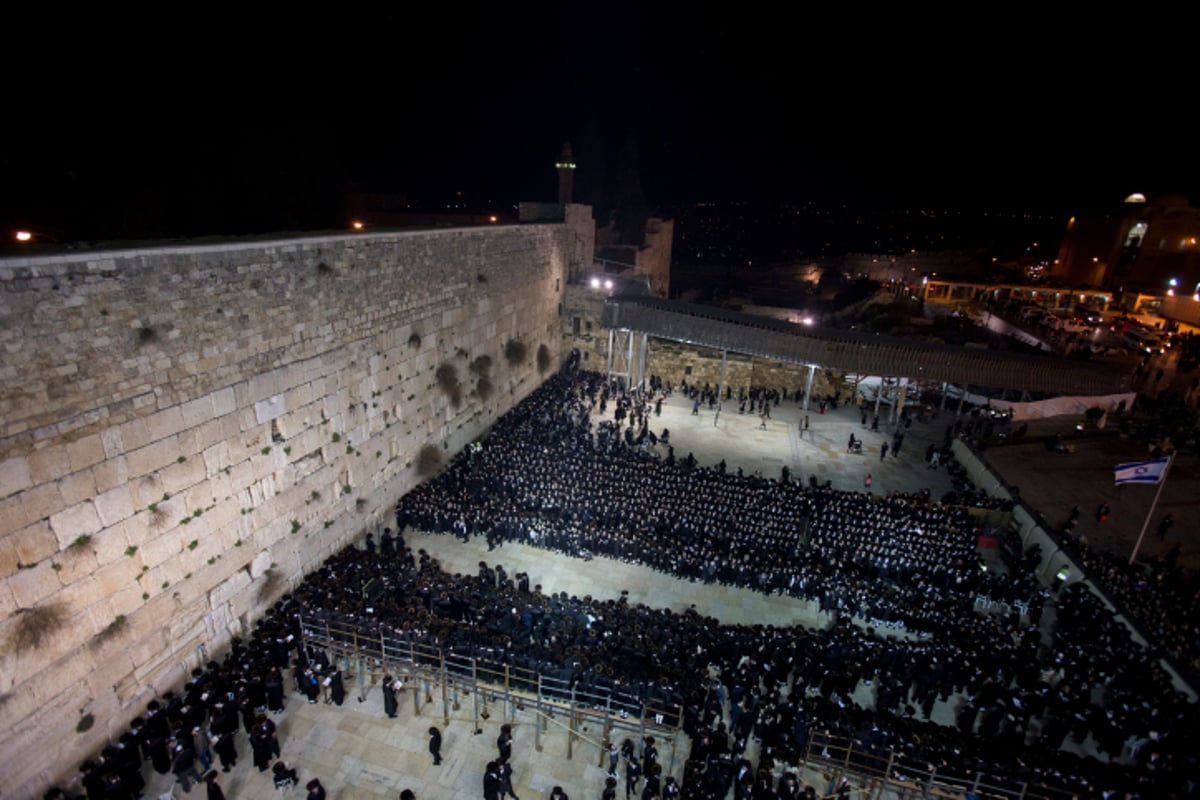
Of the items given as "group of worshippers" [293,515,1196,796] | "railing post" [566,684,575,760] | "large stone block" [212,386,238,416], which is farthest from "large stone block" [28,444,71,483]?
→ "railing post" [566,684,575,760]

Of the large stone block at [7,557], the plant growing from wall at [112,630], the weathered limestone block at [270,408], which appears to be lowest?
the plant growing from wall at [112,630]

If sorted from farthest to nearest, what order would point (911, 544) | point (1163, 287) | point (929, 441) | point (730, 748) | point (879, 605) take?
point (1163, 287) → point (929, 441) → point (911, 544) → point (879, 605) → point (730, 748)

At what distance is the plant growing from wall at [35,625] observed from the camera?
7.46 meters

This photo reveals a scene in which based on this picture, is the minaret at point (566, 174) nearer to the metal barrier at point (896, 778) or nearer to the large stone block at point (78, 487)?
the large stone block at point (78, 487)

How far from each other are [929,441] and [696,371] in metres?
8.80

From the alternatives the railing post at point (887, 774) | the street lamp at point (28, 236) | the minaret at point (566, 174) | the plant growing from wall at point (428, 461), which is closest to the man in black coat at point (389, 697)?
the railing post at point (887, 774)

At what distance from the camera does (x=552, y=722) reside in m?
9.23

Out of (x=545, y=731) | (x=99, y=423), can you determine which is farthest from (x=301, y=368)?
(x=545, y=731)

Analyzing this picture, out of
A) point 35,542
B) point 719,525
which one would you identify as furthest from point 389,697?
point 719,525

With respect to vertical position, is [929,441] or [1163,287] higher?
[1163,287]

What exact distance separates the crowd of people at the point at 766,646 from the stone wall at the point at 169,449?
917mm

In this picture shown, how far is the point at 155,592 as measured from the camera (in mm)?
9219

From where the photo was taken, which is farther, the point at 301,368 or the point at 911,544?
the point at 911,544

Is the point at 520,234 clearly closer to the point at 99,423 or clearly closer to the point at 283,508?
the point at 283,508
